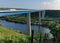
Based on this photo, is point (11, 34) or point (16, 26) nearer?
point (11, 34)

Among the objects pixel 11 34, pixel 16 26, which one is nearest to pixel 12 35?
pixel 11 34

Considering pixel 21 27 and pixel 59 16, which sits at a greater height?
pixel 59 16

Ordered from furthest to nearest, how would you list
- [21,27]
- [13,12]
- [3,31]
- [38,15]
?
[38,15] < [21,27] < [3,31] < [13,12]

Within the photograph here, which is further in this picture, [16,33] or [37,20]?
[37,20]

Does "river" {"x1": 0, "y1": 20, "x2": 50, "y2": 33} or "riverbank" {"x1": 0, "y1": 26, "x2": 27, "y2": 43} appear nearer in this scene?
"riverbank" {"x1": 0, "y1": 26, "x2": 27, "y2": 43}

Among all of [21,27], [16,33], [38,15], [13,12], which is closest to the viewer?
[13,12]

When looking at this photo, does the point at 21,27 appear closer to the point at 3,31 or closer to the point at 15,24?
→ the point at 15,24

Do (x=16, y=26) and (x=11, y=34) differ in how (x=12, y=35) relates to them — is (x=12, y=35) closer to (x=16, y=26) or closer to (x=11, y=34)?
(x=11, y=34)

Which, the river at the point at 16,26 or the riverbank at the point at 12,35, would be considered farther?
the river at the point at 16,26

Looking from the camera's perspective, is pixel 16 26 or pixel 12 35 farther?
pixel 16 26

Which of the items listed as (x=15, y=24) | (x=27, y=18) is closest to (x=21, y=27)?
(x=15, y=24)

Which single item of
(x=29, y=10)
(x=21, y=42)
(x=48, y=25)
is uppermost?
(x=29, y=10)
